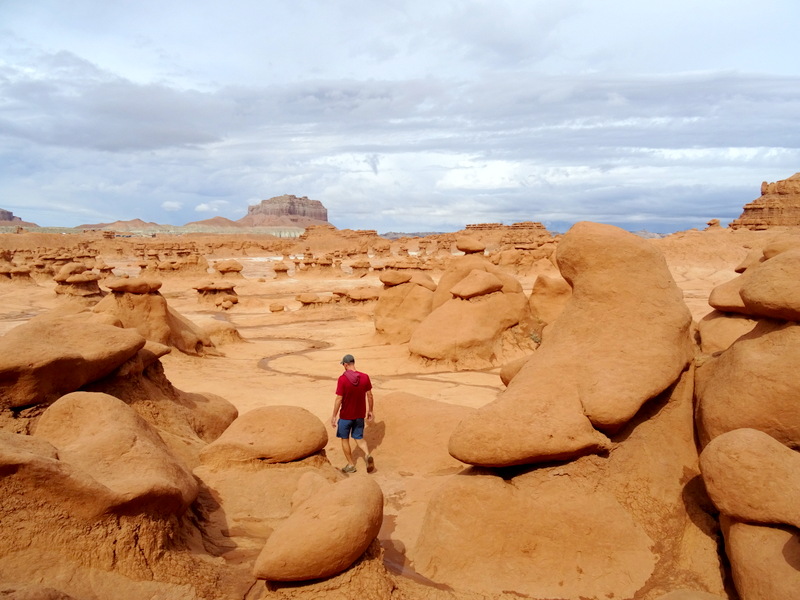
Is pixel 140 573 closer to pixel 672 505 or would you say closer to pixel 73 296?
pixel 672 505

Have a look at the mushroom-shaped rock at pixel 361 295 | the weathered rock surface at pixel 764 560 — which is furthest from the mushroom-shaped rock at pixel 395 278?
the weathered rock surface at pixel 764 560

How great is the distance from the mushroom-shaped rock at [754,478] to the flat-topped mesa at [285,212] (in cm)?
10413

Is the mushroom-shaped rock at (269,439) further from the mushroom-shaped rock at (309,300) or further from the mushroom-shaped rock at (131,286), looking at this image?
the mushroom-shaped rock at (309,300)

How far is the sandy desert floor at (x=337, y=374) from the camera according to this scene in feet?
18.9

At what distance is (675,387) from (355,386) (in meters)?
3.03

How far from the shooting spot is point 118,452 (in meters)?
3.74

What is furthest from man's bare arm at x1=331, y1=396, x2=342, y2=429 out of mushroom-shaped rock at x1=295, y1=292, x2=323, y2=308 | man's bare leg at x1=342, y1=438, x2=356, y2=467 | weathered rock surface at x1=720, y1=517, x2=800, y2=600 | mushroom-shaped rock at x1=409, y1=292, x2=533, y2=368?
mushroom-shaped rock at x1=295, y1=292, x2=323, y2=308

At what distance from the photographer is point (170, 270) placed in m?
28.9

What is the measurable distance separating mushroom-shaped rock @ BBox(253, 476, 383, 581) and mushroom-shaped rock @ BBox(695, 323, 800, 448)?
97.4 inches

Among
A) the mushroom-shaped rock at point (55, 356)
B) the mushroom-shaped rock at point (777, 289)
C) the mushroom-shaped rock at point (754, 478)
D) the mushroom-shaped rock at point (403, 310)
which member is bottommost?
the mushroom-shaped rock at point (403, 310)

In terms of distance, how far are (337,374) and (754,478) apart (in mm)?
8633

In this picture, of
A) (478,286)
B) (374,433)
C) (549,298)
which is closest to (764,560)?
(374,433)

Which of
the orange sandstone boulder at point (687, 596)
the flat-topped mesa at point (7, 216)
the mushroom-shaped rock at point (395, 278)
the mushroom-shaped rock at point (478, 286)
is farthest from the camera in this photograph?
the flat-topped mesa at point (7, 216)

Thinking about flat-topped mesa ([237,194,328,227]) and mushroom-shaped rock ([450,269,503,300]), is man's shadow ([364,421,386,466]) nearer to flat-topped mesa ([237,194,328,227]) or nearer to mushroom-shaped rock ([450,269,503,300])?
mushroom-shaped rock ([450,269,503,300])
